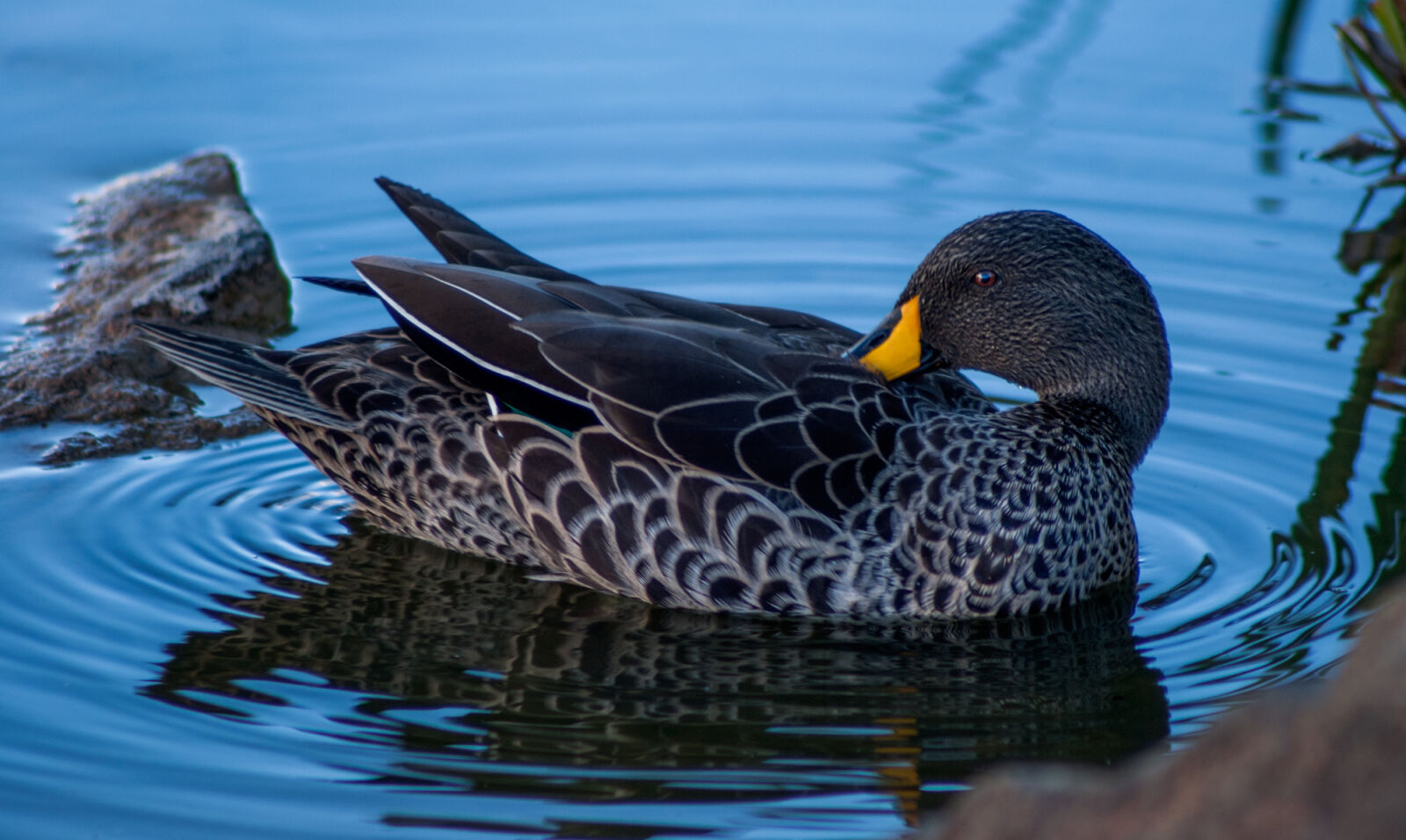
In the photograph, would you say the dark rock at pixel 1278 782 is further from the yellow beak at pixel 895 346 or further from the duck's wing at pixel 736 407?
the yellow beak at pixel 895 346

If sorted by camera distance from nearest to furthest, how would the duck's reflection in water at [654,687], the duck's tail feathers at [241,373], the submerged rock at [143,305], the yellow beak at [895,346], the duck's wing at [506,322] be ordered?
the duck's reflection in water at [654,687] < the duck's wing at [506,322] < the yellow beak at [895,346] < the duck's tail feathers at [241,373] < the submerged rock at [143,305]

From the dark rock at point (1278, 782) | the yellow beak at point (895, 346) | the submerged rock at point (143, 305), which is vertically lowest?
the submerged rock at point (143, 305)

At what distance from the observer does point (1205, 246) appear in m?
8.00

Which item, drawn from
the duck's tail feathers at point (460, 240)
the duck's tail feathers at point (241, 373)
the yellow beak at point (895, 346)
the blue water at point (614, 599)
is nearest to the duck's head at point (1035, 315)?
the yellow beak at point (895, 346)

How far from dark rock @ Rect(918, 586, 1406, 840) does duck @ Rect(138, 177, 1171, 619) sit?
2.64m

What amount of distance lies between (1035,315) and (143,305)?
409 centimetres

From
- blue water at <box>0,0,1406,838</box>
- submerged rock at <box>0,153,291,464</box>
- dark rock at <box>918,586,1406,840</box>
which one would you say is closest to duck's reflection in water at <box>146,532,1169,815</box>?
blue water at <box>0,0,1406,838</box>

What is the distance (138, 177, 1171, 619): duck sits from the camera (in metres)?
5.07

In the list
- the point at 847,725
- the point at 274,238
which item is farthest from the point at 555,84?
the point at 847,725

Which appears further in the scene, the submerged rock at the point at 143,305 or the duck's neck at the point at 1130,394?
the submerged rock at the point at 143,305

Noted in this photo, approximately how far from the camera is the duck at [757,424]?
16.6 feet

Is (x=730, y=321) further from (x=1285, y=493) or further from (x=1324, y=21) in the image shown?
(x=1324, y=21)

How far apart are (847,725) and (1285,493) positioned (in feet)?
7.68

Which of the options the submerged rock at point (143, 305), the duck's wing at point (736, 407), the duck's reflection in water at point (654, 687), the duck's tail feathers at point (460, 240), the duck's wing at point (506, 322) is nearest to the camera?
the duck's reflection in water at point (654, 687)
